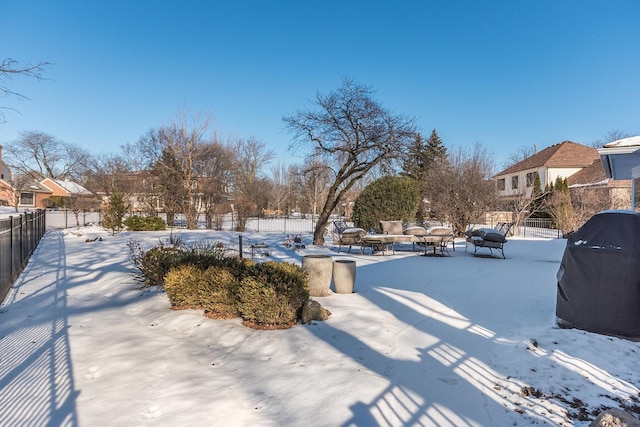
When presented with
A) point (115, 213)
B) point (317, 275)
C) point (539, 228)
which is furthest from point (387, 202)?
point (115, 213)

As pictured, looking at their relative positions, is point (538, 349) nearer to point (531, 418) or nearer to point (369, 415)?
point (531, 418)

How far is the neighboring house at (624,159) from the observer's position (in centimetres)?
816

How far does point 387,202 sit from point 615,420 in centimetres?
1521

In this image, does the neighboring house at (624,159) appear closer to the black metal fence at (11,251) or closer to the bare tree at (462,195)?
the bare tree at (462,195)

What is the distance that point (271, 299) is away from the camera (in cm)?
494

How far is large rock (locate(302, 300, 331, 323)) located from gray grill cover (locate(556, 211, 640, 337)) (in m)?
3.31

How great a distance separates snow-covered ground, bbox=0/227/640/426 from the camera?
3057mm

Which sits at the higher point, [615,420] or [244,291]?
[244,291]

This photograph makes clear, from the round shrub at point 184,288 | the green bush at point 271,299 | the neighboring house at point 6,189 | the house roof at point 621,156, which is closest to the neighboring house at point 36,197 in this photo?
the neighboring house at point 6,189

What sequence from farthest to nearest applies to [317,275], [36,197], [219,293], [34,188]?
[36,197] → [34,188] → [317,275] → [219,293]

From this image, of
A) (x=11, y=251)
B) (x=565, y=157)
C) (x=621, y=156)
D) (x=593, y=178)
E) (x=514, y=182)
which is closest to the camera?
(x=11, y=251)

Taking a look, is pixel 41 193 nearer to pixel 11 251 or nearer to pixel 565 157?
pixel 11 251

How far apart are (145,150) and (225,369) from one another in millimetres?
27287

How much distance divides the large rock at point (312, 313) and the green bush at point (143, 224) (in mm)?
19357
